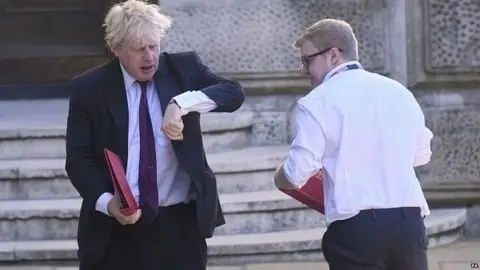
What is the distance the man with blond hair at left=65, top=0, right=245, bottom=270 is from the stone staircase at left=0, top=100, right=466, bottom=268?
76.6 inches

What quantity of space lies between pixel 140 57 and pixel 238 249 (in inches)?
90.1

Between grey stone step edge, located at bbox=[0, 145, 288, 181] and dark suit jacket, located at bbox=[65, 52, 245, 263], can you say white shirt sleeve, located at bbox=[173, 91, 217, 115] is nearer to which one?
dark suit jacket, located at bbox=[65, 52, 245, 263]

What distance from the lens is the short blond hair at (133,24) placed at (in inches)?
137

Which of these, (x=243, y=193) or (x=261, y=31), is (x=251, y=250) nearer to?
(x=243, y=193)

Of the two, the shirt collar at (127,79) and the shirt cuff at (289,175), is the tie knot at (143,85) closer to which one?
the shirt collar at (127,79)

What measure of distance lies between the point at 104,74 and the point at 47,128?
2.65 m

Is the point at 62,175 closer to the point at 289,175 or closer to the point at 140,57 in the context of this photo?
the point at 140,57

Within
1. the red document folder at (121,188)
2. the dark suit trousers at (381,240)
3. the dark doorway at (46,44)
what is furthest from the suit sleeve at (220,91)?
the dark doorway at (46,44)

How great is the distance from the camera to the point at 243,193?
6.07 metres

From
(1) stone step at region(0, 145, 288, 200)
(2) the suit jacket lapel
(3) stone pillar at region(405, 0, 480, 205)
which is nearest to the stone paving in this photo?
(3) stone pillar at region(405, 0, 480, 205)

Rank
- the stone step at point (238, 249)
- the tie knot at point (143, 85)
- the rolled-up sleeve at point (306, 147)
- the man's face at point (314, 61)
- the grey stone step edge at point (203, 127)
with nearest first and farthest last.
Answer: the rolled-up sleeve at point (306, 147) → the man's face at point (314, 61) → the tie knot at point (143, 85) → the stone step at point (238, 249) → the grey stone step edge at point (203, 127)

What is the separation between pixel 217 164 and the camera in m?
6.04

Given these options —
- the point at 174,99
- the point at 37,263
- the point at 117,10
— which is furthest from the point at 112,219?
the point at 37,263

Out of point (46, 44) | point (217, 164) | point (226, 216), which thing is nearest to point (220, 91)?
point (226, 216)
